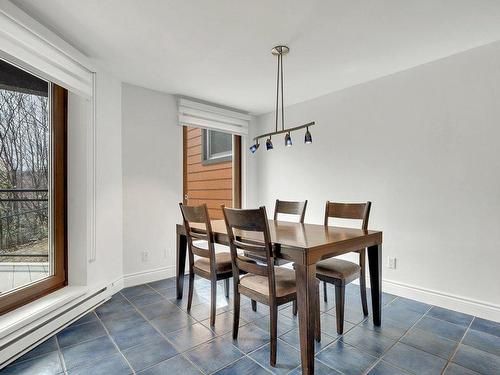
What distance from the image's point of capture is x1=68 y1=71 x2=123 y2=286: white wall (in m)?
2.51

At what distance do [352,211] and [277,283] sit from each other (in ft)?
3.42

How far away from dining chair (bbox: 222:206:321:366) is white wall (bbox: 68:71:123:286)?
144cm

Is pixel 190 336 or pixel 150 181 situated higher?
pixel 150 181

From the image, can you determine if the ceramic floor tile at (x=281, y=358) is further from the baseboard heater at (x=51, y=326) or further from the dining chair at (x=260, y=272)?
the baseboard heater at (x=51, y=326)

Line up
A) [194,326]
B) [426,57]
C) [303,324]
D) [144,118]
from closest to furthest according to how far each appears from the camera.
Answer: [303,324]
[194,326]
[426,57]
[144,118]

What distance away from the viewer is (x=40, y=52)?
1.93m

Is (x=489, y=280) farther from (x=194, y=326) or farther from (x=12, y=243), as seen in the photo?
(x=12, y=243)

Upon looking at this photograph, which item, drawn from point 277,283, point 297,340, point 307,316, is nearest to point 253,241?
point 277,283

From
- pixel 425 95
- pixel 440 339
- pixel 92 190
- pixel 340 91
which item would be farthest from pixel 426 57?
pixel 92 190

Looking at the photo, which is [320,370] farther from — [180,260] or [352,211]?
[180,260]

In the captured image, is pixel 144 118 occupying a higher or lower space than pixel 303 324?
Result: higher

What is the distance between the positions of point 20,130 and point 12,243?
822mm

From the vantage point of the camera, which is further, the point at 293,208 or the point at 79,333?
the point at 293,208

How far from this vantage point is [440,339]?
6.69 ft
